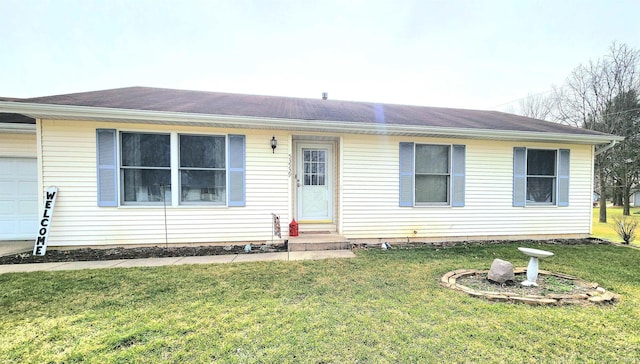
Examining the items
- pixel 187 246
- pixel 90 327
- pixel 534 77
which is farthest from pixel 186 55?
pixel 534 77

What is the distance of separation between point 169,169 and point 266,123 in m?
2.15

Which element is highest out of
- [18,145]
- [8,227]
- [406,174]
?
[18,145]

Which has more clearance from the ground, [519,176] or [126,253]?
[519,176]

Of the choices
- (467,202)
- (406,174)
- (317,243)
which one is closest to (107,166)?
(317,243)

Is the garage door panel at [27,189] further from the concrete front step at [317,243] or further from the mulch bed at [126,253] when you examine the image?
the concrete front step at [317,243]

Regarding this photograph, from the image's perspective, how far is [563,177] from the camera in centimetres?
646

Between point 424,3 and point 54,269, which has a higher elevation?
point 424,3

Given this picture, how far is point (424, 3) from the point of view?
31.5 feet

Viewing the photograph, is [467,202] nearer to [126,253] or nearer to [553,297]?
[553,297]

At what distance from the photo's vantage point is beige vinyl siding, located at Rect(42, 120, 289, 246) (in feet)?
16.3

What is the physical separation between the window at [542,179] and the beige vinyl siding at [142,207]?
561cm

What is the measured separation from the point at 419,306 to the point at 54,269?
17.5 feet

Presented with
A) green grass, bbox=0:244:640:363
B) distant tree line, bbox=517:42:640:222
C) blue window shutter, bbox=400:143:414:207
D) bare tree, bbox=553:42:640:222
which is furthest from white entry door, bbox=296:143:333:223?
bare tree, bbox=553:42:640:222

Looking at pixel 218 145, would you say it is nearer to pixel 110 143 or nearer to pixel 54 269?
pixel 110 143
